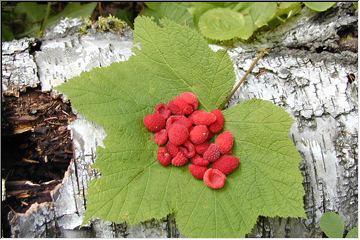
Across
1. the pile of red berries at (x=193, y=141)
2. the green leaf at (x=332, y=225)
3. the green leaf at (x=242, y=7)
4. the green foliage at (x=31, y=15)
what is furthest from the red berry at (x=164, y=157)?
the green foliage at (x=31, y=15)

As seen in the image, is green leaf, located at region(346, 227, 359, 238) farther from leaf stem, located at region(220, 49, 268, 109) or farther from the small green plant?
leaf stem, located at region(220, 49, 268, 109)

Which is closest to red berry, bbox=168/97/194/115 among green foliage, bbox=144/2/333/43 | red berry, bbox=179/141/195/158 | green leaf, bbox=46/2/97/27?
red berry, bbox=179/141/195/158

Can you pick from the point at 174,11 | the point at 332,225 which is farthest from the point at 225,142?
the point at 174,11

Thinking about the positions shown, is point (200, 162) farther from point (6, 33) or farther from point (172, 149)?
point (6, 33)

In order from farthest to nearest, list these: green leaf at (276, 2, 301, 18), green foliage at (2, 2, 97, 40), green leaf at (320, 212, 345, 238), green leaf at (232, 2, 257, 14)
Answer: green foliage at (2, 2, 97, 40)
green leaf at (232, 2, 257, 14)
green leaf at (276, 2, 301, 18)
green leaf at (320, 212, 345, 238)

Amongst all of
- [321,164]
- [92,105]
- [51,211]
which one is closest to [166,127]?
[92,105]

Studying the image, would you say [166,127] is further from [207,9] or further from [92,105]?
[207,9]

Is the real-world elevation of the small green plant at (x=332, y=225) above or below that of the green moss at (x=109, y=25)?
below

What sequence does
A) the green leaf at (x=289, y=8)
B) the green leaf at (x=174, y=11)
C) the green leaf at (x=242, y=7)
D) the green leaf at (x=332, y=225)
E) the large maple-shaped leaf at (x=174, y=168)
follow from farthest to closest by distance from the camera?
1. the green leaf at (x=174, y=11)
2. the green leaf at (x=242, y=7)
3. the green leaf at (x=289, y=8)
4. the green leaf at (x=332, y=225)
5. the large maple-shaped leaf at (x=174, y=168)

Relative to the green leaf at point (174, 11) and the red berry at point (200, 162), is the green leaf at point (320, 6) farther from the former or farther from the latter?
the red berry at point (200, 162)
